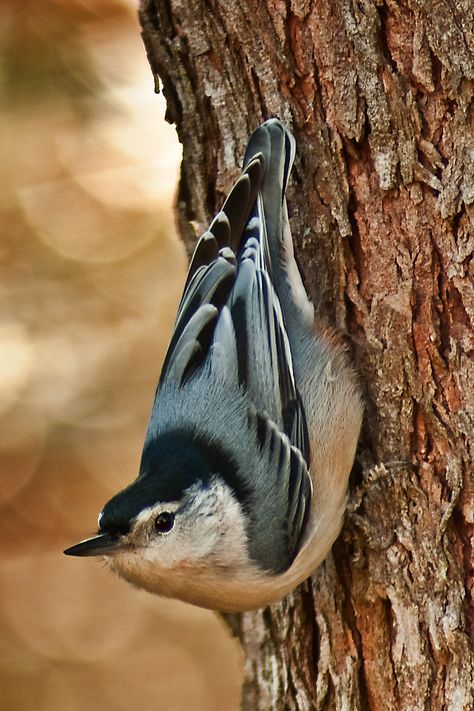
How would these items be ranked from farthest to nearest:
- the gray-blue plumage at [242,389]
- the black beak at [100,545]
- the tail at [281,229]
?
the tail at [281,229]
the gray-blue plumage at [242,389]
the black beak at [100,545]

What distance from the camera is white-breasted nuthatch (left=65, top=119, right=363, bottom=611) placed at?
204cm

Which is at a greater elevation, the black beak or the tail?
the tail

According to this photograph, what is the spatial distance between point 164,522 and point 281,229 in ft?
2.56

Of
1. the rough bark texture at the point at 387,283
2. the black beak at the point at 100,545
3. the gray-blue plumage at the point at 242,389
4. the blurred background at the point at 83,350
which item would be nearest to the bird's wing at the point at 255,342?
the gray-blue plumage at the point at 242,389

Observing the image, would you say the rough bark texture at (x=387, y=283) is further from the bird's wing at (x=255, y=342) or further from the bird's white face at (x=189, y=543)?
the bird's white face at (x=189, y=543)

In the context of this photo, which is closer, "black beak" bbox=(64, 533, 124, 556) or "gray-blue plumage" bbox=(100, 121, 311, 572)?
"black beak" bbox=(64, 533, 124, 556)

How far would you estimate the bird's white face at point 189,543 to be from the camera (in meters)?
2.02

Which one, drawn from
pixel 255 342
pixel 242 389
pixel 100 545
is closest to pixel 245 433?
pixel 242 389

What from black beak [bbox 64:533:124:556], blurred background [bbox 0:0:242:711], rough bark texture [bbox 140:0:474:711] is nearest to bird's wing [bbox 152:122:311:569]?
rough bark texture [bbox 140:0:474:711]

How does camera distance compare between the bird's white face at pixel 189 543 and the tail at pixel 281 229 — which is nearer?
the bird's white face at pixel 189 543

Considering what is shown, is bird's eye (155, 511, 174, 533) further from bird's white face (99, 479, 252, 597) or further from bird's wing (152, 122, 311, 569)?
bird's wing (152, 122, 311, 569)

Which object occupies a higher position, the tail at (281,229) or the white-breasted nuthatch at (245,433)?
the tail at (281,229)

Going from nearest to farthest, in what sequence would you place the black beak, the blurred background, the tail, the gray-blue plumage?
the black beak → the gray-blue plumage → the tail → the blurred background

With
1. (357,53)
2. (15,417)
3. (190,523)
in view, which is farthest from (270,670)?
(15,417)
